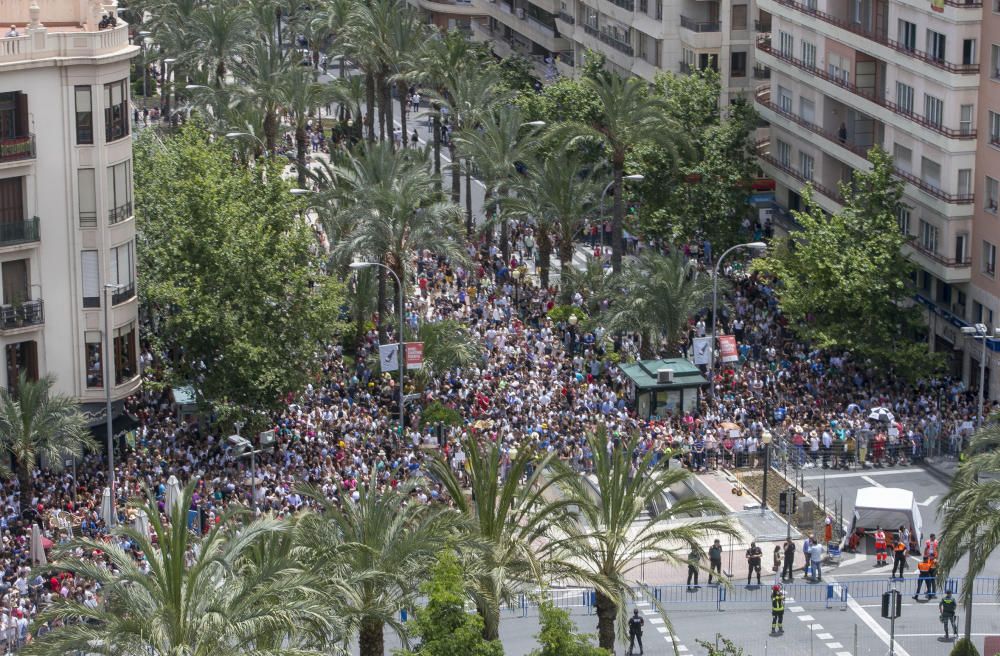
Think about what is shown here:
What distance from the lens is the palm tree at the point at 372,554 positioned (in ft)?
131

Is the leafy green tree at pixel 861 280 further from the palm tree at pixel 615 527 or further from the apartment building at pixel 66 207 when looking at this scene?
the palm tree at pixel 615 527

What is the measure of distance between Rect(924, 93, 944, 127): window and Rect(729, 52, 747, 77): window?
2082 cm

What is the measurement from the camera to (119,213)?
203 feet

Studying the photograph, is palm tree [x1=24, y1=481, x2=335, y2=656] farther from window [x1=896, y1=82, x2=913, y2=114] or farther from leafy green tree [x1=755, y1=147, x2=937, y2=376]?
window [x1=896, y1=82, x2=913, y2=114]

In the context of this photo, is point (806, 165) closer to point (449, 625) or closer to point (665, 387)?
point (665, 387)

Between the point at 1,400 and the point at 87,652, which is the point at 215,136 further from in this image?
the point at 87,652

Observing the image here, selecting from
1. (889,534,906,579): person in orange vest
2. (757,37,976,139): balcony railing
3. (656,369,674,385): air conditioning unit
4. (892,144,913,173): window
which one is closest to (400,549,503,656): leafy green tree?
(889,534,906,579): person in orange vest

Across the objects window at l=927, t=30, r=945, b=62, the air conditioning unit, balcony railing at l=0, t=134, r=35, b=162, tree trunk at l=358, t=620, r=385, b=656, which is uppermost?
window at l=927, t=30, r=945, b=62

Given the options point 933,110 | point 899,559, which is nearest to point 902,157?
point 933,110

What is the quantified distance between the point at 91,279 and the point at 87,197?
2.44m

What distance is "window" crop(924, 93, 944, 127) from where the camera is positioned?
230ft

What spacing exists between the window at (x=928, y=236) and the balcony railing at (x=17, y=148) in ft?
101

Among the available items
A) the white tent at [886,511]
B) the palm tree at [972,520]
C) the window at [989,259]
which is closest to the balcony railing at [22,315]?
the white tent at [886,511]

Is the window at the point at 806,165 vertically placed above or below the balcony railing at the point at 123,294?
below
